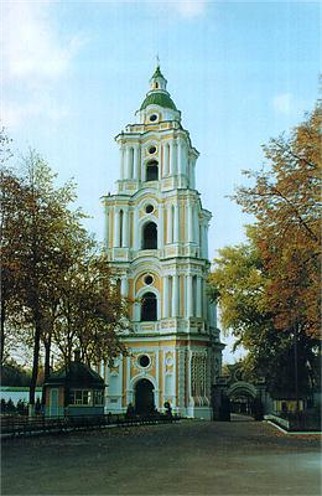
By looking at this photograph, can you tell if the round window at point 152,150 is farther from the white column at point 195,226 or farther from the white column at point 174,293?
the white column at point 174,293

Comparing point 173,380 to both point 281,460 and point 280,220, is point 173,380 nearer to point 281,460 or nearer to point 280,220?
point 280,220

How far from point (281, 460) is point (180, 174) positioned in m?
37.7

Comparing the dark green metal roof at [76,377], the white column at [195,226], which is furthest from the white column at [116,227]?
the dark green metal roof at [76,377]

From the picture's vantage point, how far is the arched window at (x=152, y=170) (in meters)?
53.0

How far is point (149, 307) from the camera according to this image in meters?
50.3

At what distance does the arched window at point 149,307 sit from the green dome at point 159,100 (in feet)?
53.6

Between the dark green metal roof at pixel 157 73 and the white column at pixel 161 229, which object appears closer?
the white column at pixel 161 229

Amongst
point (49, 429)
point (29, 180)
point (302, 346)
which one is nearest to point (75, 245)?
point (29, 180)

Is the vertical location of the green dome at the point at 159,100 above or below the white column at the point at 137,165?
above

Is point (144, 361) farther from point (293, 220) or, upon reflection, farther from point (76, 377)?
point (293, 220)

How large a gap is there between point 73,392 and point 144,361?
15.3m

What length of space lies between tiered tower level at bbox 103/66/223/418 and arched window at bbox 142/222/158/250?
0.08 m

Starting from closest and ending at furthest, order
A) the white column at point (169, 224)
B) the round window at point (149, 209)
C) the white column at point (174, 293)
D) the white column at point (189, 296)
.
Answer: the white column at point (189, 296)
the white column at point (174, 293)
the white column at point (169, 224)
the round window at point (149, 209)

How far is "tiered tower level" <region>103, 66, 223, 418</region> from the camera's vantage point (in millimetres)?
46969
